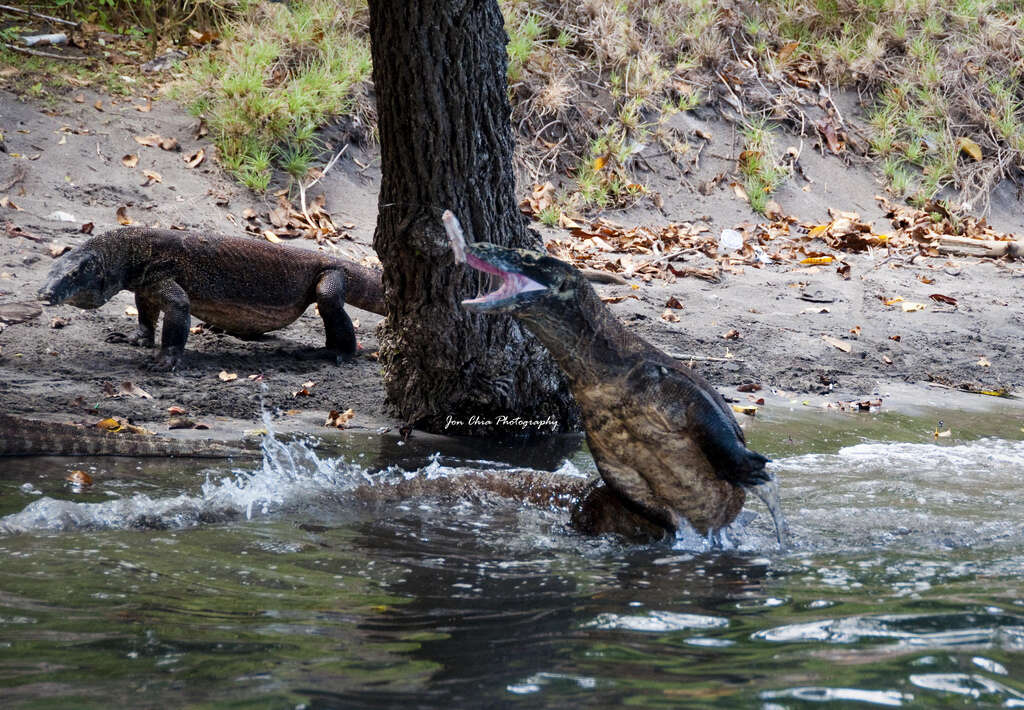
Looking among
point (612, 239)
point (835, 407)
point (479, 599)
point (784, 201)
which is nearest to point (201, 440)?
point (479, 599)

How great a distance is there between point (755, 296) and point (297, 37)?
5668mm

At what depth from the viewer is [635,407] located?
13.2 feet

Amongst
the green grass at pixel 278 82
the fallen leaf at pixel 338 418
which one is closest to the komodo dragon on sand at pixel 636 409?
the fallen leaf at pixel 338 418

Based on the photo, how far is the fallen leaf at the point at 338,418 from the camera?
254 inches

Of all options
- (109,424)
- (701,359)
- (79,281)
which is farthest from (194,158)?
(701,359)

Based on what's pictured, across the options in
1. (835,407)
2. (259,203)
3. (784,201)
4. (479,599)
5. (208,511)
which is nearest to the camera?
(479,599)

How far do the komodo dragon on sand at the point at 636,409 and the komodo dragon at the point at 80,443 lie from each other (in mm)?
2211

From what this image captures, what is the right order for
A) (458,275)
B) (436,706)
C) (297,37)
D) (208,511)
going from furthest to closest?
(297,37)
(458,275)
(208,511)
(436,706)

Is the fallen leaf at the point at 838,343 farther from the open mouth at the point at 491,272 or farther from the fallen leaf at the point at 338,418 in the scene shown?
the open mouth at the point at 491,272

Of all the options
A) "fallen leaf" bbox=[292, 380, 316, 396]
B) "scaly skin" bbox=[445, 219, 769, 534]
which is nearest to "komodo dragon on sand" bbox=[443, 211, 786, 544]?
"scaly skin" bbox=[445, 219, 769, 534]

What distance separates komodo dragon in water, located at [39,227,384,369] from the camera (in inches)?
288

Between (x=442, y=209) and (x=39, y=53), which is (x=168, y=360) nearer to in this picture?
(x=442, y=209)

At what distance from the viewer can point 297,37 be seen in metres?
11.7

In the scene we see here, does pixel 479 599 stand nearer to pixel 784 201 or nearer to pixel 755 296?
pixel 755 296
